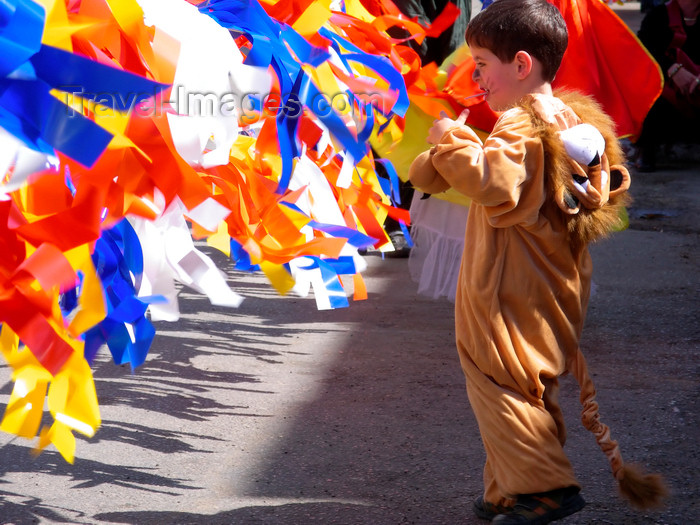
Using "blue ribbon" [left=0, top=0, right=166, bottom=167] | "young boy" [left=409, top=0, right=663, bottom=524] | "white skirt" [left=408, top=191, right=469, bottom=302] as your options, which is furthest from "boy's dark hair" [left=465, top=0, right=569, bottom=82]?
"white skirt" [left=408, top=191, right=469, bottom=302]

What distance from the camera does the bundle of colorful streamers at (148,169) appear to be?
162cm

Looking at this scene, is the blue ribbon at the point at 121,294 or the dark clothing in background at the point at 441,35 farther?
the dark clothing in background at the point at 441,35

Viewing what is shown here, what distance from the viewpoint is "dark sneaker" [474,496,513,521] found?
2.00 m

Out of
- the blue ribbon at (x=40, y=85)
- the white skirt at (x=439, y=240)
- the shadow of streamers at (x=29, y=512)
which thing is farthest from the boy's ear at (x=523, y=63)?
the white skirt at (x=439, y=240)

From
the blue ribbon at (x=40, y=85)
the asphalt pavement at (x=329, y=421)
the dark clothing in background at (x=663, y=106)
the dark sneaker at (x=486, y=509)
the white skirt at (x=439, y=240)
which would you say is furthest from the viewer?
the dark clothing in background at (x=663, y=106)

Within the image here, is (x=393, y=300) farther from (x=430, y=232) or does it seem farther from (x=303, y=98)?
(x=303, y=98)

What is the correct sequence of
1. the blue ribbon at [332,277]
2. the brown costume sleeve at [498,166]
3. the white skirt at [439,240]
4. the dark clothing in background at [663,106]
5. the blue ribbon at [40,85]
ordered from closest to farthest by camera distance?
the blue ribbon at [40,85] → the brown costume sleeve at [498,166] → the blue ribbon at [332,277] → the white skirt at [439,240] → the dark clothing in background at [663,106]

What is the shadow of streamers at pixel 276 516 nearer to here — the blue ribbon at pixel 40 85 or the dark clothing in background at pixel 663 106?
the blue ribbon at pixel 40 85

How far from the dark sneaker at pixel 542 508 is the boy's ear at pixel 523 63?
2.80ft

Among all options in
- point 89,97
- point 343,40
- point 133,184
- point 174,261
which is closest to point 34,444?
point 174,261

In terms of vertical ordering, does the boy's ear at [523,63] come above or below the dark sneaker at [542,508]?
above

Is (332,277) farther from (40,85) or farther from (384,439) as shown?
(40,85)

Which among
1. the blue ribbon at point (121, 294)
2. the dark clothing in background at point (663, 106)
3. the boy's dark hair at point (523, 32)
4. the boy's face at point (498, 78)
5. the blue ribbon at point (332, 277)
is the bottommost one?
the dark clothing in background at point (663, 106)

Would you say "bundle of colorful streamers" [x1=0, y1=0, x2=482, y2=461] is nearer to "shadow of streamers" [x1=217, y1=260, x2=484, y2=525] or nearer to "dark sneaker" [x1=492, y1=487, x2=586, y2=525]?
"shadow of streamers" [x1=217, y1=260, x2=484, y2=525]
